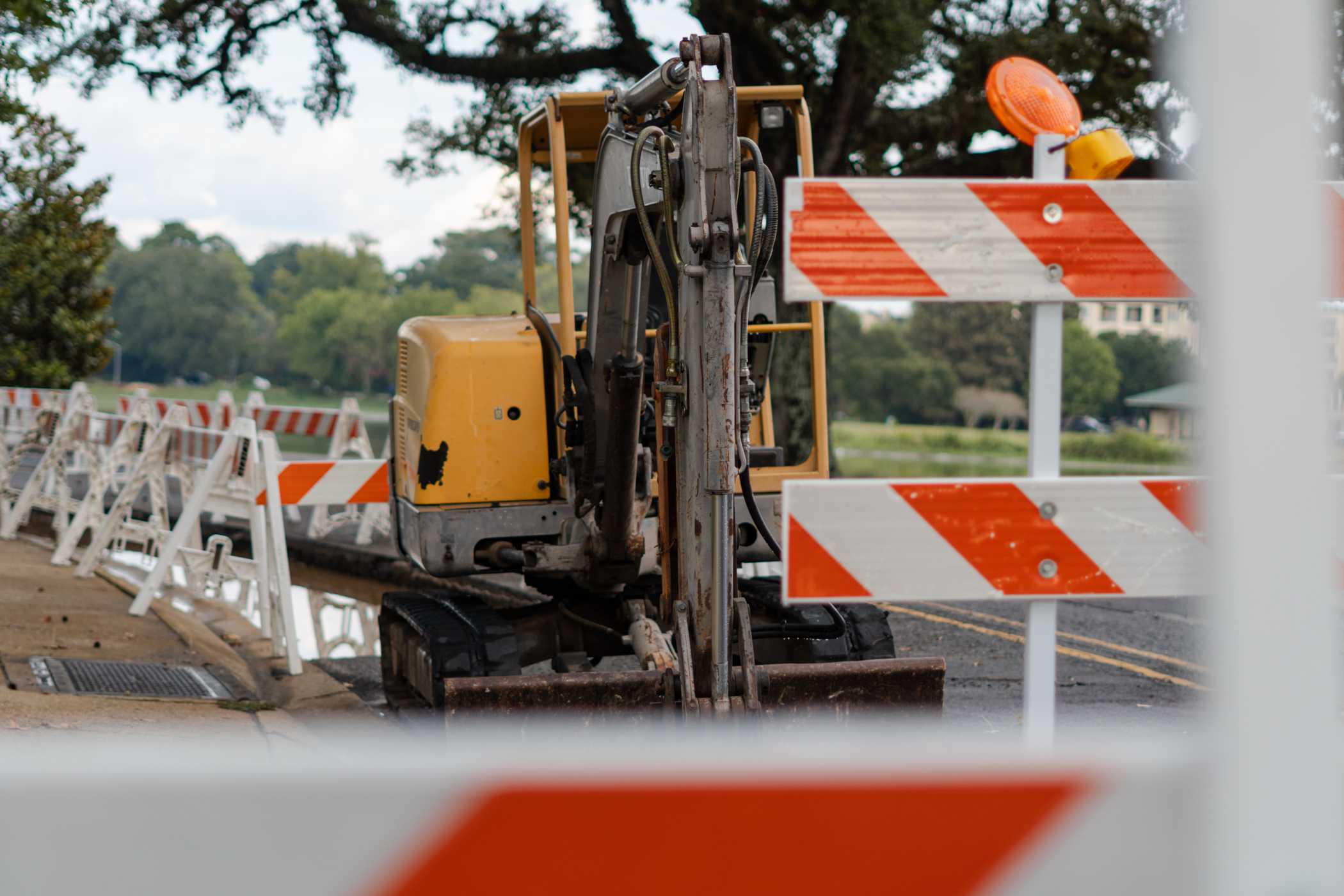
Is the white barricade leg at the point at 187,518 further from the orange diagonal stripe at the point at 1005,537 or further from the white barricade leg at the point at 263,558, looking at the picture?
the orange diagonal stripe at the point at 1005,537

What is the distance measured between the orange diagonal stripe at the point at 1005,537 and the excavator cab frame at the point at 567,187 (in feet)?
10.4

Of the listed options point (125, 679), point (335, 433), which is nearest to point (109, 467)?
point (335, 433)

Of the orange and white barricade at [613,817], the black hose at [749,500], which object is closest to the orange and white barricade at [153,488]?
the black hose at [749,500]

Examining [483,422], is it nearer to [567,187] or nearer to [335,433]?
[567,187]

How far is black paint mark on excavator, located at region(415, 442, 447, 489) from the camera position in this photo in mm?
6844

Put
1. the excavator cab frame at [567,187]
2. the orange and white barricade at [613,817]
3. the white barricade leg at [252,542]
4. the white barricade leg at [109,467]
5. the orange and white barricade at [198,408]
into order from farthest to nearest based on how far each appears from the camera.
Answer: the orange and white barricade at [198,408] < the white barricade leg at [109,467] < the white barricade leg at [252,542] < the excavator cab frame at [567,187] < the orange and white barricade at [613,817]

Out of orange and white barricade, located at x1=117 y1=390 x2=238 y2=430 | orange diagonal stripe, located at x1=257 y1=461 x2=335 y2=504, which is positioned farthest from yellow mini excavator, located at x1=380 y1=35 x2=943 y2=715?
orange and white barricade, located at x1=117 y1=390 x2=238 y2=430

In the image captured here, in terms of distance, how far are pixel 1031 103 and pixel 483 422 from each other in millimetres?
3660

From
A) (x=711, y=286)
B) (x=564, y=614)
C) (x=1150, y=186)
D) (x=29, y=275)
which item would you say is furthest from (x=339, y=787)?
(x=29, y=275)

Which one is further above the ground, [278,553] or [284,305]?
[284,305]

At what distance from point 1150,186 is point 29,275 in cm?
2348

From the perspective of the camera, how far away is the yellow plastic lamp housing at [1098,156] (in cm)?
354

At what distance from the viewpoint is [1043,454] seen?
10.3ft

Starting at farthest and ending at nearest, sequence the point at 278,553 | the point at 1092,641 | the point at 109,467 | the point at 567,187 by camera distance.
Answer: the point at 109,467, the point at 1092,641, the point at 278,553, the point at 567,187
